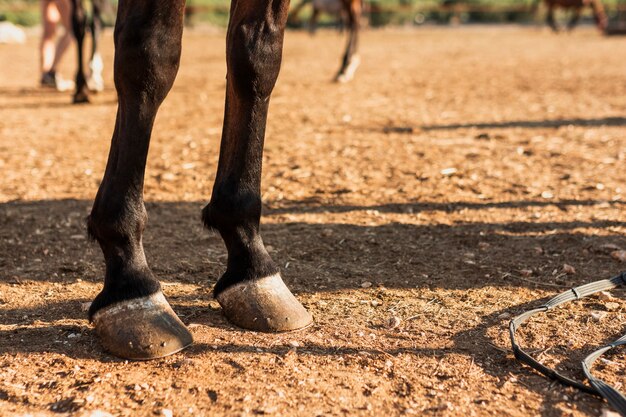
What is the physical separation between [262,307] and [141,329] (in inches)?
15.4

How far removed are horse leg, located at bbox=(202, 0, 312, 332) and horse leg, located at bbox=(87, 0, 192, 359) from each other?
8.2 inches

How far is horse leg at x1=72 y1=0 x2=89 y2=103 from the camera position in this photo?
26.2ft

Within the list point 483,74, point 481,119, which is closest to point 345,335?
point 481,119

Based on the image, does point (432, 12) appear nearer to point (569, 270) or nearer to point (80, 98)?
point (80, 98)

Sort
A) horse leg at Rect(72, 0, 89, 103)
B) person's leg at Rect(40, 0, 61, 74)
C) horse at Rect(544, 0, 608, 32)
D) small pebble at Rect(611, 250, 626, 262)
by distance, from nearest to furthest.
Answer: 1. small pebble at Rect(611, 250, 626, 262)
2. horse leg at Rect(72, 0, 89, 103)
3. person's leg at Rect(40, 0, 61, 74)
4. horse at Rect(544, 0, 608, 32)

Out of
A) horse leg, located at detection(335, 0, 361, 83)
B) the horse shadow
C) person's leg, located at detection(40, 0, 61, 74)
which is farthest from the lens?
horse leg, located at detection(335, 0, 361, 83)

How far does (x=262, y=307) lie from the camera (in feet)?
8.02

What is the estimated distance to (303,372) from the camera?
85.1 inches

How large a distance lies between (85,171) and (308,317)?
9.24ft

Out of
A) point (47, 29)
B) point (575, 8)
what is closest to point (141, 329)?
point (47, 29)

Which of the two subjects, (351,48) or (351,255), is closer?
(351,255)

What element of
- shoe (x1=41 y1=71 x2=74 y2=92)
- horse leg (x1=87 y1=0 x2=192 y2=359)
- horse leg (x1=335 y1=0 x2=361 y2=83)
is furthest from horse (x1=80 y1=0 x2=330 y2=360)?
horse leg (x1=335 y1=0 x2=361 y2=83)

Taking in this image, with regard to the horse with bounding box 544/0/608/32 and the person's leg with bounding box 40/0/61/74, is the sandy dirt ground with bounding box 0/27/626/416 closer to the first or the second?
the person's leg with bounding box 40/0/61/74

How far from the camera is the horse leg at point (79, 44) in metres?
7.98
